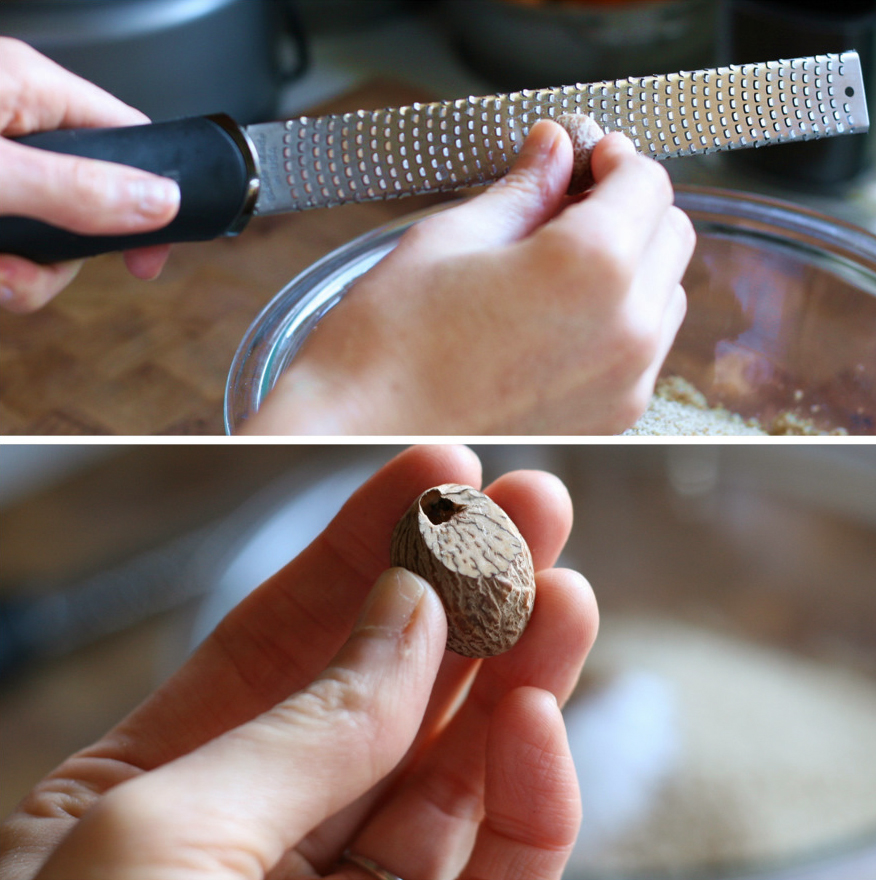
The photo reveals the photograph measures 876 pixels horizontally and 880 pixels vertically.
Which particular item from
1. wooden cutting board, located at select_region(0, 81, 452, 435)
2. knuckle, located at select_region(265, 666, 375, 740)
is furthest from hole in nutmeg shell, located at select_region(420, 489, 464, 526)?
wooden cutting board, located at select_region(0, 81, 452, 435)

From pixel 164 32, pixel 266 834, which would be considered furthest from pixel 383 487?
pixel 164 32

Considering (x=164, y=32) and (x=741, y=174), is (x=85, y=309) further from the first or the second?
(x=741, y=174)

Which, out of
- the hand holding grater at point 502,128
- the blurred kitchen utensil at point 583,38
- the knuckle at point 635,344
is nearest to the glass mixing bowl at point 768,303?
the hand holding grater at point 502,128

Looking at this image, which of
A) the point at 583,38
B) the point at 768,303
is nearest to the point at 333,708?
the point at 768,303

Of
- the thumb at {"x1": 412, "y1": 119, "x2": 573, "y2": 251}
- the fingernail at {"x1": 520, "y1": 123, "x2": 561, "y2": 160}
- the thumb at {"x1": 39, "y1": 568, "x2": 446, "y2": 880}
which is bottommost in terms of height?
the thumb at {"x1": 39, "y1": 568, "x2": 446, "y2": 880}

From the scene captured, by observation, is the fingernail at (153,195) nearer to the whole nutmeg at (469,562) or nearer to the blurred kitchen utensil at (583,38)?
the whole nutmeg at (469,562)

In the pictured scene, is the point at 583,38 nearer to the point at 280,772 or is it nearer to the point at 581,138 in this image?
the point at 581,138

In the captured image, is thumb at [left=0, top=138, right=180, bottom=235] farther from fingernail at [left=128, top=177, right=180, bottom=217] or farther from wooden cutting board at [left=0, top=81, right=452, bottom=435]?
wooden cutting board at [left=0, top=81, right=452, bottom=435]
